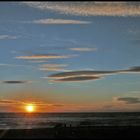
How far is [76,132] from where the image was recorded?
35625mm

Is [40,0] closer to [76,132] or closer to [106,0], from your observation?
[106,0]

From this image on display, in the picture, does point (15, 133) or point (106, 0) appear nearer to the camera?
point (106, 0)

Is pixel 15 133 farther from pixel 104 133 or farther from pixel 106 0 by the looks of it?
pixel 106 0

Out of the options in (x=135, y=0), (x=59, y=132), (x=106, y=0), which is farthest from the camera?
(x=59, y=132)

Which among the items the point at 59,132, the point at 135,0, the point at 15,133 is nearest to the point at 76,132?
the point at 59,132

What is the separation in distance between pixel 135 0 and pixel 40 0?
11.0ft

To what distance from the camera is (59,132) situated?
3466 cm

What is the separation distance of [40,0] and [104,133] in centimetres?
2323

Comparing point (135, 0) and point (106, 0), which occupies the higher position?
point (135, 0)

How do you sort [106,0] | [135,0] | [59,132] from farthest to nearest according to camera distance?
Result: [59,132], [135,0], [106,0]

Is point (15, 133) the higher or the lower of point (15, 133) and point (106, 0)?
the higher

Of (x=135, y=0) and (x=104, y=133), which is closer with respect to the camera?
(x=135, y=0)

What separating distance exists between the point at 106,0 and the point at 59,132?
76.7ft

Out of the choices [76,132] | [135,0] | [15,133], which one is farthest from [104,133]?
[135,0]
